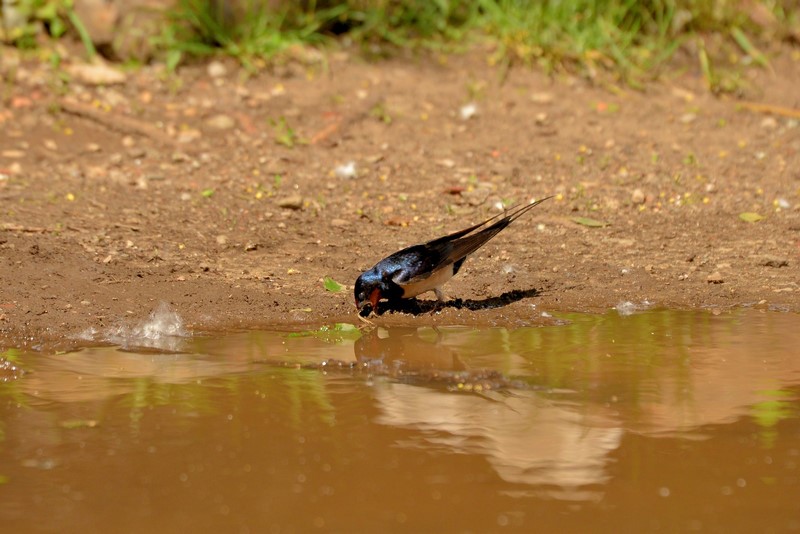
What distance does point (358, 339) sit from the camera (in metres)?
4.85

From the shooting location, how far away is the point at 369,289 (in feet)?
16.3

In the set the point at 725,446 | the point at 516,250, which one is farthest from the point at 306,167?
the point at 725,446

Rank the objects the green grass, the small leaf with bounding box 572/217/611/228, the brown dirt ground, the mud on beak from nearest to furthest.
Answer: the mud on beak, the brown dirt ground, the small leaf with bounding box 572/217/611/228, the green grass

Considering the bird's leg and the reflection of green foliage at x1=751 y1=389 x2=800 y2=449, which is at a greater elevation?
the bird's leg

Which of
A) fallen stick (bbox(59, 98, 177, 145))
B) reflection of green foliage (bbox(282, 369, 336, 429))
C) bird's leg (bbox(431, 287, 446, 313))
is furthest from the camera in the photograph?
fallen stick (bbox(59, 98, 177, 145))

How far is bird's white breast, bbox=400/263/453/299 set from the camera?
5020 millimetres

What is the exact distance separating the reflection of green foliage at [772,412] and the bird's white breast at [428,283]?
1628 millimetres

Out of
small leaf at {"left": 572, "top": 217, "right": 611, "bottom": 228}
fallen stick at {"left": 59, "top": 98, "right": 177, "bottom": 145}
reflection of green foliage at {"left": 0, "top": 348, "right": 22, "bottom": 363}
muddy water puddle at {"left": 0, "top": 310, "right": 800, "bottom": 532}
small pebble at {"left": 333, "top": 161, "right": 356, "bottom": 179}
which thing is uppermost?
fallen stick at {"left": 59, "top": 98, "right": 177, "bottom": 145}

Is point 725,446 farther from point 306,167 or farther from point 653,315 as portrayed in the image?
point 306,167

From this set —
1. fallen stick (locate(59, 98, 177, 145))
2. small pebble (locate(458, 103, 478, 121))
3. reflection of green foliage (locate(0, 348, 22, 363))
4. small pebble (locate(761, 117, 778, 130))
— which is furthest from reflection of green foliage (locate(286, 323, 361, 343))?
small pebble (locate(761, 117, 778, 130))

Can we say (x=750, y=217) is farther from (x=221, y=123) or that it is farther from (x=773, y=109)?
(x=221, y=123)

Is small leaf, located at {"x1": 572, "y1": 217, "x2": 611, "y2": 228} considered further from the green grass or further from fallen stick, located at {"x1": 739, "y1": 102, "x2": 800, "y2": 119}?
fallen stick, located at {"x1": 739, "y1": 102, "x2": 800, "y2": 119}

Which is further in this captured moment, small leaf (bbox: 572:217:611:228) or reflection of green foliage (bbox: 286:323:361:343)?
small leaf (bbox: 572:217:611:228)

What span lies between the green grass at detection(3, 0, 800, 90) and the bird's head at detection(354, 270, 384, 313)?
12.3 feet
